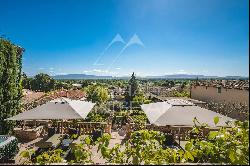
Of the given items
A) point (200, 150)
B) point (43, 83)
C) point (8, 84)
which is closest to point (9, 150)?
point (8, 84)

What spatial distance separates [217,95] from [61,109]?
735 inches

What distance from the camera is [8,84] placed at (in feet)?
47.2

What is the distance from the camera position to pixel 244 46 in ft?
7.89

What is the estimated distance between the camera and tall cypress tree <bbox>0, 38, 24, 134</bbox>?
45.5 ft

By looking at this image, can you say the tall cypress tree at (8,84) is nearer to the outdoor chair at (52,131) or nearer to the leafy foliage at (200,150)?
the outdoor chair at (52,131)

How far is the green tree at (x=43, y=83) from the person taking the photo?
83.6 meters

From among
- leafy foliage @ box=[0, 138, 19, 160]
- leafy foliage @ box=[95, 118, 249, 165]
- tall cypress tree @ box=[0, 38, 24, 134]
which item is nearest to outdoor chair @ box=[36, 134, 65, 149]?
leafy foliage @ box=[0, 138, 19, 160]

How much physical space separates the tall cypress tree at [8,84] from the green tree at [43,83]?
69.7 meters

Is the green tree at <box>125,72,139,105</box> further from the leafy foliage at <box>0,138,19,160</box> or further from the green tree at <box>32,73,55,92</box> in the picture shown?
the green tree at <box>32,73,55,92</box>

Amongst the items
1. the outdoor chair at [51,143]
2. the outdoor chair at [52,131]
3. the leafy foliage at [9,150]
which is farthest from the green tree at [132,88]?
the leafy foliage at [9,150]

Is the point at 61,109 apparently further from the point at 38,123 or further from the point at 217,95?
the point at 217,95

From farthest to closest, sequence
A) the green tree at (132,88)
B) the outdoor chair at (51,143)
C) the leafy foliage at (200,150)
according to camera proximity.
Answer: the green tree at (132,88) → the outdoor chair at (51,143) → the leafy foliage at (200,150)

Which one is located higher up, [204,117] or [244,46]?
[244,46]

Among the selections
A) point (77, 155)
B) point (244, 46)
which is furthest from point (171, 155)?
point (244, 46)
